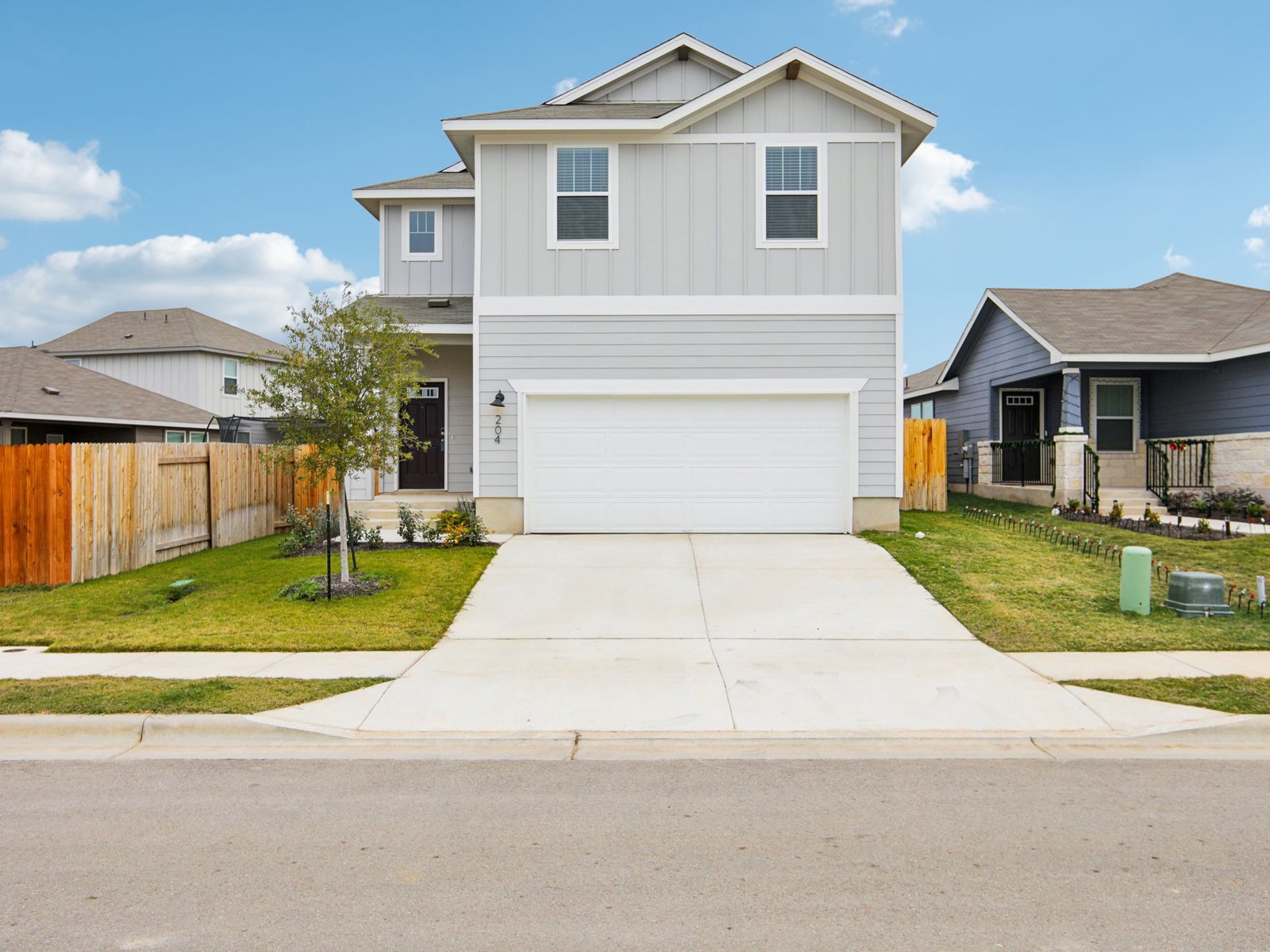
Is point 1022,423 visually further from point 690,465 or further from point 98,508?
point 98,508

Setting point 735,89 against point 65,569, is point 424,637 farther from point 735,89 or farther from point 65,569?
point 735,89

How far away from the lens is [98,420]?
2100 cm

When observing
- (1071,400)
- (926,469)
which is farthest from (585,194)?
(1071,400)

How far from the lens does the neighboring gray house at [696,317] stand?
1432 cm

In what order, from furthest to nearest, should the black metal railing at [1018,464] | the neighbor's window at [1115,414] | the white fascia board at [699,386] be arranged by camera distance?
the black metal railing at [1018,464], the neighbor's window at [1115,414], the white fascia board at [699,386]

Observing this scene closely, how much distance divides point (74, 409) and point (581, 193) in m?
14.3

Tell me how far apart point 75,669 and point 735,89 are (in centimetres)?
1238

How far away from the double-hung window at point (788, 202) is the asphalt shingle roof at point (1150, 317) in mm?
6604

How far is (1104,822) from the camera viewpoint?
4.61 metres

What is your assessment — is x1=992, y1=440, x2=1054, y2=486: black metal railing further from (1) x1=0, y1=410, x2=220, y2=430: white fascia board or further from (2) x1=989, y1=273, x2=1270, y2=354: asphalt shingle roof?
(1) x1=0, y1=410, x2=220, y2=430: white fascia board

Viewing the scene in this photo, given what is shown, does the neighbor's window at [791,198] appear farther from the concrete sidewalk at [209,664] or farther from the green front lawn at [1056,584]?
the concrete sidewalk at [209,664]

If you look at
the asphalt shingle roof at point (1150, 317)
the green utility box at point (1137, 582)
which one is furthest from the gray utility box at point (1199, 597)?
the asphalt shingle roof at point (1150, 317)

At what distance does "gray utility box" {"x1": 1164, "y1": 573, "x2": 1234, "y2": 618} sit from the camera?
9.37 m

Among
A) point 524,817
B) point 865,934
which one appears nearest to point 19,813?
point 524,817
